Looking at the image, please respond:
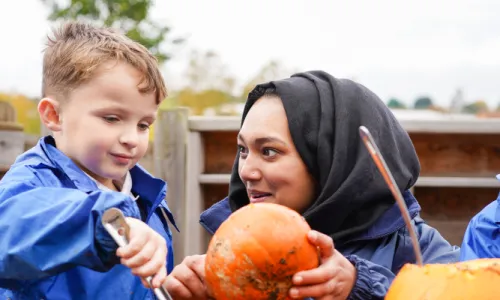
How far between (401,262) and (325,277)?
0.73m

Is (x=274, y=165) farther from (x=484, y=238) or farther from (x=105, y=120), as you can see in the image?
(x=484, y=238)

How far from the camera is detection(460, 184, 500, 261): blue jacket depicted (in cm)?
238

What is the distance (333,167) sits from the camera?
217cm

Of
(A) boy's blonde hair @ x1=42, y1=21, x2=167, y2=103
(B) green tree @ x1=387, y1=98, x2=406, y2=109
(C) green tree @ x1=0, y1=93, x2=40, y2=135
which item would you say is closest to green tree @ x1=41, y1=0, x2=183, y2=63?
(C) green tree @ x1=0, y1=93, x2=40, y2=135

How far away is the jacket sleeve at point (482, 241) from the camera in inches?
93.4

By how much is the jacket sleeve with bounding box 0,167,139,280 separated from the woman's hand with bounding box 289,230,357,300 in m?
0.43

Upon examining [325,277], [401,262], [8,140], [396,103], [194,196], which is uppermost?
[325,277]

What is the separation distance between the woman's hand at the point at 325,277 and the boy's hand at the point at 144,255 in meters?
0.31

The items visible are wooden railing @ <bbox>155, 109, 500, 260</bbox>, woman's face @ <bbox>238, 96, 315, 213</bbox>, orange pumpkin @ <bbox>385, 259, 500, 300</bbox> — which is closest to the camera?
orange pumpkin @ <bbox>385, 259, 500, 300</bbox>

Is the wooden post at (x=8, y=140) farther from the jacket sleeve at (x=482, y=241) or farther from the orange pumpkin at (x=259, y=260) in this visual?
the orange pumpkin at (x=259, y=260)

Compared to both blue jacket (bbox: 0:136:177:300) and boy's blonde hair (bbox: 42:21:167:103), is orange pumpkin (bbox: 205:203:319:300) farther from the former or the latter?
boy's blonde hair (bbox: 42:21:167:103)

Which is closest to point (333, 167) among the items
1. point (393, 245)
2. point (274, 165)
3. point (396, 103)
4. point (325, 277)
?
point (274, 165)

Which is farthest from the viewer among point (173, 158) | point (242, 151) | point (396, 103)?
point (396, 103)

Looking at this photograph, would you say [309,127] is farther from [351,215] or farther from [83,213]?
[83,213]
